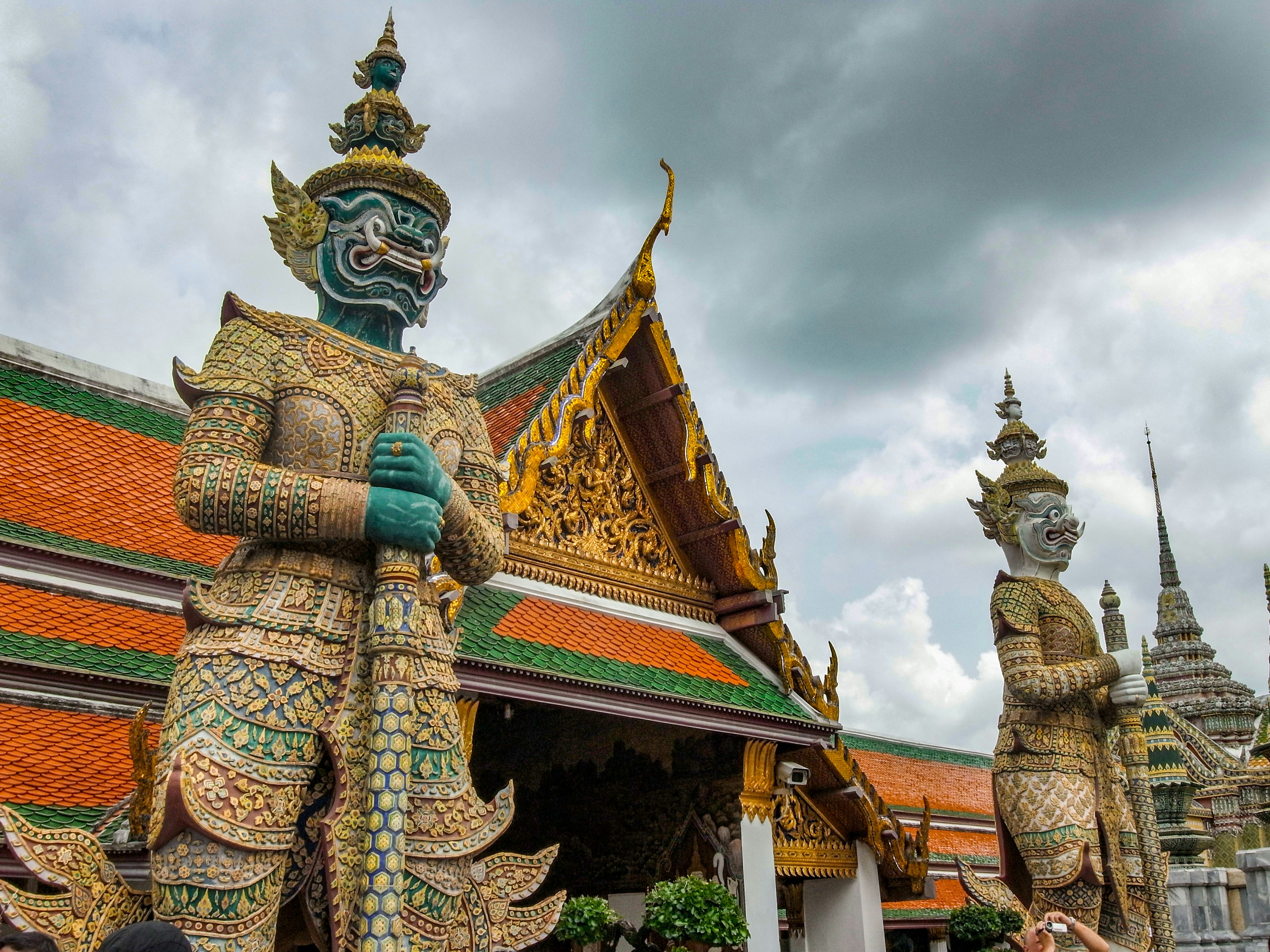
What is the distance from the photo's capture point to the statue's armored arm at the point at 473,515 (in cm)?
429

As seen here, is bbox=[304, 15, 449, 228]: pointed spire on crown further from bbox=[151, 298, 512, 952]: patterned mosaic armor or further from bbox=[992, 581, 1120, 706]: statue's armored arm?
bbox=[992, 581, 1120, 706]: statue's armored arm

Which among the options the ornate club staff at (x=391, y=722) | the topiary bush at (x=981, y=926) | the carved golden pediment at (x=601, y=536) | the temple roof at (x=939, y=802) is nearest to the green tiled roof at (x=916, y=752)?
the temple roof at (x=939, y=802)

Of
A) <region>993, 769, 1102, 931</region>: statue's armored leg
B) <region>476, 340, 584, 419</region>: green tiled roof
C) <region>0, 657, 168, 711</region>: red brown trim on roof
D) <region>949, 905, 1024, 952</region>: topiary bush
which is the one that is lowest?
<region>949, 905, 1024, 952</region>: topiary bush

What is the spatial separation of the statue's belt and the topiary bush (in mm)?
1188

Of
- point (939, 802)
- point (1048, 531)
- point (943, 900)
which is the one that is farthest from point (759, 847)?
point (939, 802)

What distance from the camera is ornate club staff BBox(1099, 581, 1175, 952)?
23.6ft

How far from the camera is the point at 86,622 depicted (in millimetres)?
5777

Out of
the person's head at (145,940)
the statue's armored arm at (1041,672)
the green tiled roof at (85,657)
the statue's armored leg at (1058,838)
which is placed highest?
Answer: the statue's armored arm at (1041,672)

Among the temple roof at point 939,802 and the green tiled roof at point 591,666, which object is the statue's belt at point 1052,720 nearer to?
the green tiled roof at point 591,666

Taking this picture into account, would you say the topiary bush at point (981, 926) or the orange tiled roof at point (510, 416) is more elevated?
the orange tiled roof at point (510, 416)

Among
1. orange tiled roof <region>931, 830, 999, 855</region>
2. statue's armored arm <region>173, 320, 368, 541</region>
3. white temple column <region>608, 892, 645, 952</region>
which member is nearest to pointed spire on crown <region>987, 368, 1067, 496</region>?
white temple column <region>608, 892, 645, 952</region>

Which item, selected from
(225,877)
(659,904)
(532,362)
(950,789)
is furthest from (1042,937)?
(950,789)

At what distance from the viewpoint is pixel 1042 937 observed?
162 inches

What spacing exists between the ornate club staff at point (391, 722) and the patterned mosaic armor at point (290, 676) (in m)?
0.08
